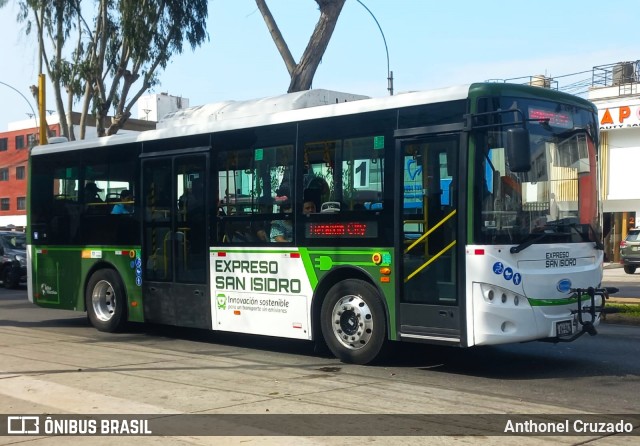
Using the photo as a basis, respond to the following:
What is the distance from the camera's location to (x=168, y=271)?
1312cm

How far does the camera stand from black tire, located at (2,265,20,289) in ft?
86.6

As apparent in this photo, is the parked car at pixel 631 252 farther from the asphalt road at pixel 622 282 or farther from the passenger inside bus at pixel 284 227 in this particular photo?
the passenger inside bus at pixel 284 227

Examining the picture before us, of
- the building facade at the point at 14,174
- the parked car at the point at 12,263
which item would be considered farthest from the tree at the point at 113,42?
the building facade at the point at 14,174

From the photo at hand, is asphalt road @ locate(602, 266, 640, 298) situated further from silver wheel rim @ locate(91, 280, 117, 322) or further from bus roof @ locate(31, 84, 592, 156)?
silver wheel rim @ locate(91, 280, 117, 322)

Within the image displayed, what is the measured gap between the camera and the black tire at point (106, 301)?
555 inches

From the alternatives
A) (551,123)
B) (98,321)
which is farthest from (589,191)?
(98,321)

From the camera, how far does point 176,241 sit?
1297 cm

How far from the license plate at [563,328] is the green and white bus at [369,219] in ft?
0.08

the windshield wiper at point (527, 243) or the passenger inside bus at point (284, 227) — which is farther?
the passenger inside bus at point (284, 227)

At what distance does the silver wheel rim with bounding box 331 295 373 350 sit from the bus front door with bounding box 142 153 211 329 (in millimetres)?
2439

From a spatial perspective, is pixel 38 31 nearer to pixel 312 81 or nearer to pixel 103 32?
pixel 103 32

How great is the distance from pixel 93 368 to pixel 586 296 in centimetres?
593

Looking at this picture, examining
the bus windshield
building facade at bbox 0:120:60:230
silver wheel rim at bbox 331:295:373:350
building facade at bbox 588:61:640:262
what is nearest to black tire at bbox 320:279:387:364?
silver wheel rim at bbox 331:295:373:350

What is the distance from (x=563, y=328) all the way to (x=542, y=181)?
1680 millimetres
